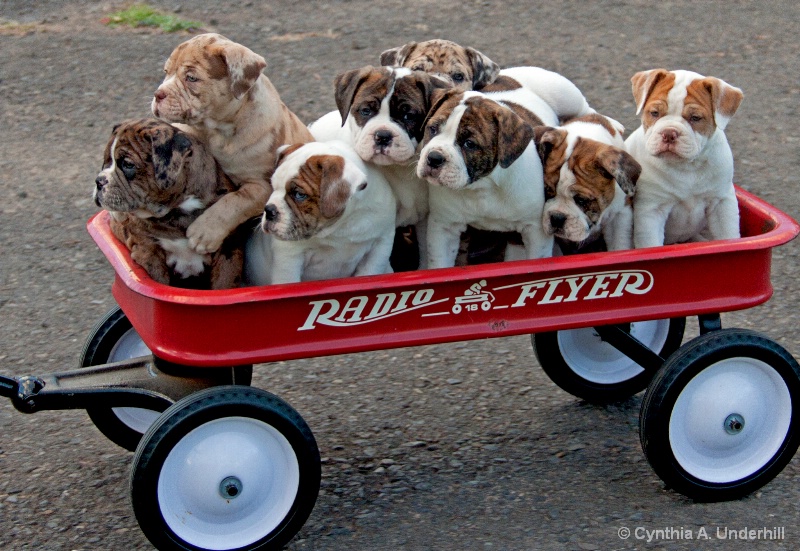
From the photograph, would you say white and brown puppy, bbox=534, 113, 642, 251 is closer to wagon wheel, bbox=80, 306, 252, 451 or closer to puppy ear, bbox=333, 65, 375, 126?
puppy ear, bbox=333, 65, 375, 126

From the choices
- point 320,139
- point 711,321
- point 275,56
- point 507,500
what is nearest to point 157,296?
point 320,139

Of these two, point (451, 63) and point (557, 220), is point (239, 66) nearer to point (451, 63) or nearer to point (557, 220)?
point (451, 63)

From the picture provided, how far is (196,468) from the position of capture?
3137 millimetres

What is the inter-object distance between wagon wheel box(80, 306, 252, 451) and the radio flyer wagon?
11.7 inches

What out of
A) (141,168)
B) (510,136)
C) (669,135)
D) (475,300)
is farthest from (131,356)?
(669,135)

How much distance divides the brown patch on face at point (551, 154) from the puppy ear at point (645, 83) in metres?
0.31

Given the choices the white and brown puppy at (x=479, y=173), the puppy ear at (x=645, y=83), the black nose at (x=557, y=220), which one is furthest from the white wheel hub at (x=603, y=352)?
the puppy ear at (x=645, y=83)

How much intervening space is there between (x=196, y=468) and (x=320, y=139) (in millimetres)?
1259

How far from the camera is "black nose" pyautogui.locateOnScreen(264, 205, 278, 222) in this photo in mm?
3148

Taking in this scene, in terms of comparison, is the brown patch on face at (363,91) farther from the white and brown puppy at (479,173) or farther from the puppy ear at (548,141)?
the puppy ear at (548,141)

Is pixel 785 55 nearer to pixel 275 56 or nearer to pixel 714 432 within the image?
pixel 275 56

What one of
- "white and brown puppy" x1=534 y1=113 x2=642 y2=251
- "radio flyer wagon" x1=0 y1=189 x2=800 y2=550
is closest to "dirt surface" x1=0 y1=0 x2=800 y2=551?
"radio flyer wagon" x1=0 y1=189 x2=800 y2=550

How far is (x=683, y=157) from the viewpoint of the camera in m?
3.39

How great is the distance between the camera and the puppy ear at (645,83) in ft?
11.5
